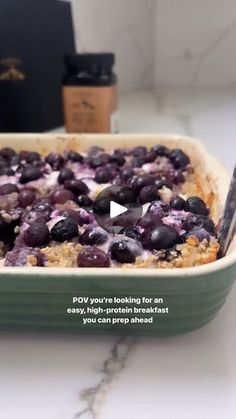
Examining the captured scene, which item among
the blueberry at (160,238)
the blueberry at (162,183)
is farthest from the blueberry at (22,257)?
the blueberry at (162,183)

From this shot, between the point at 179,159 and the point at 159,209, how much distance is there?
0.17 m

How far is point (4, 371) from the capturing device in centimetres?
47

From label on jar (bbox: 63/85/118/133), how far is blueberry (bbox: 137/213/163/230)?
473mm

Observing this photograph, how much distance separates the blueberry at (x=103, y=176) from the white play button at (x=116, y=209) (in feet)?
0.25

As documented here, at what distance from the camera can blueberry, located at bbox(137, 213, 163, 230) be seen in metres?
0.54

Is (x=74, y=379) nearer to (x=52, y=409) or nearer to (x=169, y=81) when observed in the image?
(x=52, y=409)

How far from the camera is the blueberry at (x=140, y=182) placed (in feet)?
2.13

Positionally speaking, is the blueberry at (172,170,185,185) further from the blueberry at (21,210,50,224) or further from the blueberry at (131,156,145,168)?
the blueberry at (21,210,50,224)

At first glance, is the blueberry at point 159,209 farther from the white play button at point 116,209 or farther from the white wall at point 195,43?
the white wall at point 195,43

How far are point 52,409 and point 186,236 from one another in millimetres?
210

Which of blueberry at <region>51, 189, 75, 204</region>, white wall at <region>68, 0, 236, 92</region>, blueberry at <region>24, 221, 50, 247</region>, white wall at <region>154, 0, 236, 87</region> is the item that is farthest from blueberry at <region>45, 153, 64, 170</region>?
white wall at <region>154, 0, 236, 87</region>

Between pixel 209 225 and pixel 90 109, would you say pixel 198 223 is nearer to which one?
pixel 209 225

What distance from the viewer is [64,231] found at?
534 millimetres

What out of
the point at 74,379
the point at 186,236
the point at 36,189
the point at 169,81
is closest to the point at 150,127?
the point at 169,81
